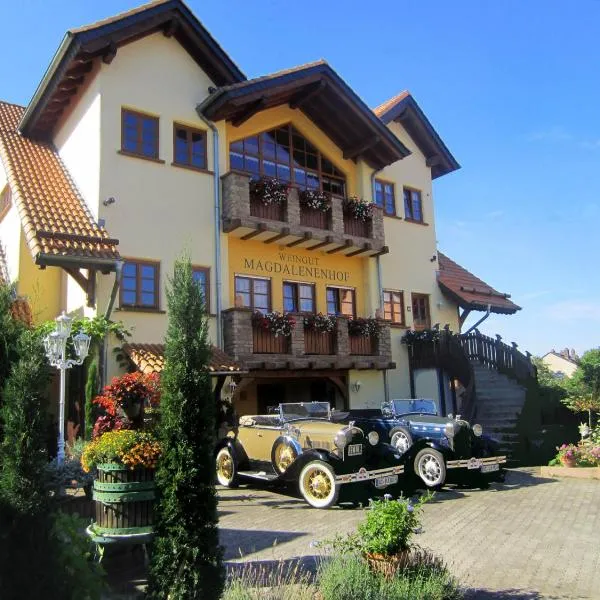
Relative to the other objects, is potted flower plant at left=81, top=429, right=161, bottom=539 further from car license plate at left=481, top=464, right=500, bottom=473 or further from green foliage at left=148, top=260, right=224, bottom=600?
car license plate at left=481, top=464, right=500, bottom=473

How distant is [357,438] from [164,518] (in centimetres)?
590

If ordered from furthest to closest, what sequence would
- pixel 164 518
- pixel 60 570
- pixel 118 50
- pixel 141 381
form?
pixel 118 50
pixel 141 381
pixel 164 518
pixel 60 570

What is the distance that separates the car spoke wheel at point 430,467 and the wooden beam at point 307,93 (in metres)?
10.6

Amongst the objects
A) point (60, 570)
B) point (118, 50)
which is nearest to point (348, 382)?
point (118, 50)

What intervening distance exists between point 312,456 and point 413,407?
442 cm

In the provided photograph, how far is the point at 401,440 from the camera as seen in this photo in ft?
42.1

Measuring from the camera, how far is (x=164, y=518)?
15.9 feet

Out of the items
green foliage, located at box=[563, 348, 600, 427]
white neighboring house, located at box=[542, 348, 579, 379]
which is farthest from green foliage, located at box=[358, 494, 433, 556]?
white neighboring house, located at box=[542, 348, 579, 379]

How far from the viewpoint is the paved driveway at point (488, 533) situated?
6133mm

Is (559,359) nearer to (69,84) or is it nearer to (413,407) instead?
(413,407)

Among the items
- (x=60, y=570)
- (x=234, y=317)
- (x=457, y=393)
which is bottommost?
(x=60, y=570)

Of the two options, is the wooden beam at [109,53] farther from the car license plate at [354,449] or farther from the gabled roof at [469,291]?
the gabled roof at [469,291]

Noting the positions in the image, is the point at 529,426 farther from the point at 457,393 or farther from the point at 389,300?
the point at 389,300

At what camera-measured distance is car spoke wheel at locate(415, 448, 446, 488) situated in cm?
1159
